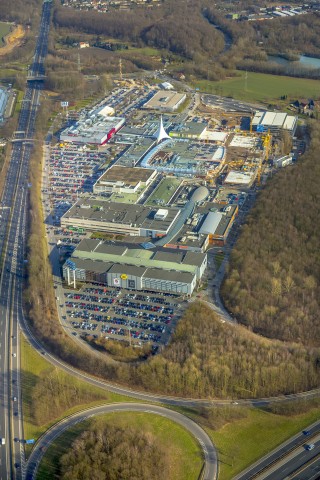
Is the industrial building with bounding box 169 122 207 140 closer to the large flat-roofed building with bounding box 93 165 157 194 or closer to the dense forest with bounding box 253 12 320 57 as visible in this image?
the large flat-roofed building with bounding box 93 165 157 194

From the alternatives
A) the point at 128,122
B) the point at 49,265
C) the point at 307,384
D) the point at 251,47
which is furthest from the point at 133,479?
the point at 251,47

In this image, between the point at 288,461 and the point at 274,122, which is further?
the point at 274,122

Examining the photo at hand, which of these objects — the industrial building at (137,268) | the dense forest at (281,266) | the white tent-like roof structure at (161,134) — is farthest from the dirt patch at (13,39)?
the industrial building at (137,268)

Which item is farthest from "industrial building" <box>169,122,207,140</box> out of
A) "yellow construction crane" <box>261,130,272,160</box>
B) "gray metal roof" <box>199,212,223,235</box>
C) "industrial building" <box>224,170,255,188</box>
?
"gray metal roof" <box>199,212,223,235</box>

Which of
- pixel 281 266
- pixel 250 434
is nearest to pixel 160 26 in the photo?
pixel 281 266

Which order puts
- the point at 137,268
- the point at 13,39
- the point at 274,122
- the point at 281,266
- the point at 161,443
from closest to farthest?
the point at 161,443
the point at 137,268
the point at 281,266
the point at 274,122
the point at 13,39

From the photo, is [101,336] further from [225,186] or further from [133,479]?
[225,186]

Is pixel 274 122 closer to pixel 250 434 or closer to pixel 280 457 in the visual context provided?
pixel 250 434
